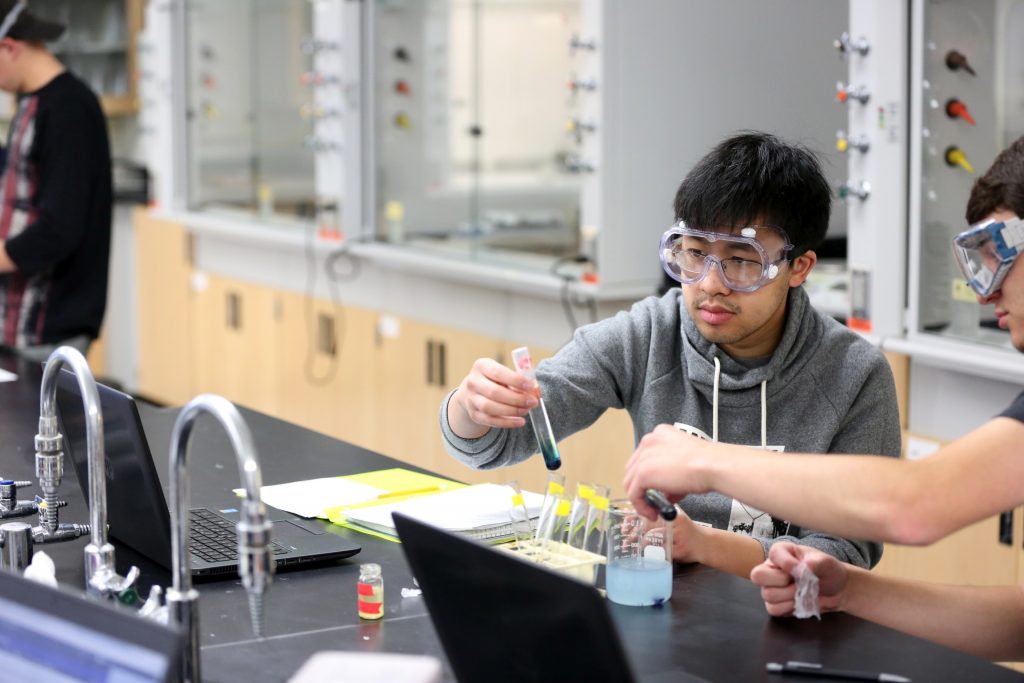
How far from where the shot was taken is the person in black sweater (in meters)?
3.44

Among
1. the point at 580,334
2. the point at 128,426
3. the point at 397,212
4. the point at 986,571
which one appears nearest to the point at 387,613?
the point at 128,426

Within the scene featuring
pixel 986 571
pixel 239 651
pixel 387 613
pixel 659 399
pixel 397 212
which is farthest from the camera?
pixel 397 212

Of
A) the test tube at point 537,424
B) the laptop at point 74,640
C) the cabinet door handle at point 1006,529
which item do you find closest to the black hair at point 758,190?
the test tube at point 537,424

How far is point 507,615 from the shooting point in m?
1.17

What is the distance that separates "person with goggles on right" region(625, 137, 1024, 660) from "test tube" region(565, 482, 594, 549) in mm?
110

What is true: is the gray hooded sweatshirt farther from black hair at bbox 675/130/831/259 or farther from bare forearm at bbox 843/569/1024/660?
bare forearm at bbox 843/569/1024/660

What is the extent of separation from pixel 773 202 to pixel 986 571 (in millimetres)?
1466

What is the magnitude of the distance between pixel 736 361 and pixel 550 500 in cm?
48

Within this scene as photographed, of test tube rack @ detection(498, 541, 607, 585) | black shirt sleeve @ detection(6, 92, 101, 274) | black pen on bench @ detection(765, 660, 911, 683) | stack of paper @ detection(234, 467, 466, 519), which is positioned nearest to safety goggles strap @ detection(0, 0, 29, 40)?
black shirt sleeve @ detection(6, 92, 101, 274)

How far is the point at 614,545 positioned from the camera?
5.42 feet

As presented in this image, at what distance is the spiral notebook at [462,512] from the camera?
1.90 metres

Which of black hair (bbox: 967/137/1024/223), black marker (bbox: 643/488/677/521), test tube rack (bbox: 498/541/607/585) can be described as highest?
black hair (bbox: 967/137/1024/223)

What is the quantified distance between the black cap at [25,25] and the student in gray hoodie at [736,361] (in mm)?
1953

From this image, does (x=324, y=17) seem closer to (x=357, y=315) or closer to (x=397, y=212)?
(x=397, y=212)
